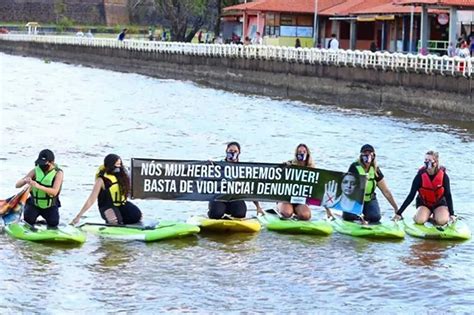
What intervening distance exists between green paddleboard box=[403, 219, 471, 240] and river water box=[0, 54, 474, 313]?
113 millimetres

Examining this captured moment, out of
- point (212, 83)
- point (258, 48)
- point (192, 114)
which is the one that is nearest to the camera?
point (192, 114)

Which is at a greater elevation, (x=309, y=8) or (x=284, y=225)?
(x=309, y=8)

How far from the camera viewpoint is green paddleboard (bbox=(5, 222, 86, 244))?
14.2 meters

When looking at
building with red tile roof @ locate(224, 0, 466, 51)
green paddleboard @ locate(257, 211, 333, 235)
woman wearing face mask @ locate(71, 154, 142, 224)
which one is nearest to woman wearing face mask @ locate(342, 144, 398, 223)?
green paddleboard @ locate(257, 211, 333, 235)

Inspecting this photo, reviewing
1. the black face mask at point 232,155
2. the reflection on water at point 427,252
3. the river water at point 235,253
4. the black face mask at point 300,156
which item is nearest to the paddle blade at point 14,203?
the river water at point 235,253

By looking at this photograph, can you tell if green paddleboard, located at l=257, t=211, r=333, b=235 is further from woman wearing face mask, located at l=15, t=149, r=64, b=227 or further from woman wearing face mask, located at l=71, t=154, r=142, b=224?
woman wearing face mask, located at l=15, t=149, r=64, b=227

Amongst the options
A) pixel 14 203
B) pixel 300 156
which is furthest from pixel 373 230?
pixel 14 203

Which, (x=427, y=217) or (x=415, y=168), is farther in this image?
(x=415, y=168)

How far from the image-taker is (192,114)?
38750mm

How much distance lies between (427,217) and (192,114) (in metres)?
23.8

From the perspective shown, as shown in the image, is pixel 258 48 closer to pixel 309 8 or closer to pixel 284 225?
pixel 309 8

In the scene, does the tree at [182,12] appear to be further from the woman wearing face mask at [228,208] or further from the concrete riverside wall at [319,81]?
the woman wearing face mask at [228,208]

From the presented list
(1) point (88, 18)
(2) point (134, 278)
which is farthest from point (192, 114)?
(1) point (88, 18)

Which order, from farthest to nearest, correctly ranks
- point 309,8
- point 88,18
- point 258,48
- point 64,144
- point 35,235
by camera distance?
point 88,18, point 309,8, point 258,48, point 64,144, point 35,235
